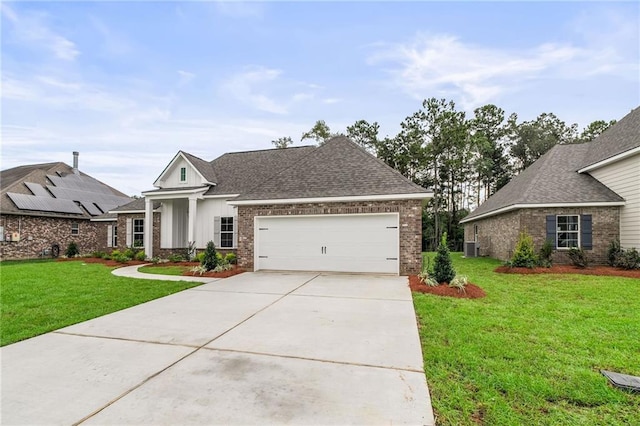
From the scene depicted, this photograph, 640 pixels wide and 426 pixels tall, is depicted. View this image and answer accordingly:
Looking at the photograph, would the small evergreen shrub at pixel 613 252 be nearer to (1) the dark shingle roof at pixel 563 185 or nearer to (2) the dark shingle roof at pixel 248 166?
(1) the dark shingle roof at pixel 563 185

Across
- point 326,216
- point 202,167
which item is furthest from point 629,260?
point 202,167

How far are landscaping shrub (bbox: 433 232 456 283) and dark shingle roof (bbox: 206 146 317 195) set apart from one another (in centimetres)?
857

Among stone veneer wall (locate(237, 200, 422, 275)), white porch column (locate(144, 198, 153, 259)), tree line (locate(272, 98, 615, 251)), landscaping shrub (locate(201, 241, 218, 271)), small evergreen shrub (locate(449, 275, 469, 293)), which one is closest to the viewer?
small evergreen shrub (locate(449, 275, 469, 293))

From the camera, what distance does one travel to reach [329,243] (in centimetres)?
1046

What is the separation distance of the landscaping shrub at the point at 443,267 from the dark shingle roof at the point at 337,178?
212 cm

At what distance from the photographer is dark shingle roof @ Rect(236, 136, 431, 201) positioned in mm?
10211

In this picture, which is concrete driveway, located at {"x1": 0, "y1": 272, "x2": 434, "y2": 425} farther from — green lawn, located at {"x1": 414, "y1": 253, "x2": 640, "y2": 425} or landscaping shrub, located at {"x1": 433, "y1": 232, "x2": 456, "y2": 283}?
landscaping shrub, located at {"x1": 433, "y1": 232, "x2": 456, "y2": 283}

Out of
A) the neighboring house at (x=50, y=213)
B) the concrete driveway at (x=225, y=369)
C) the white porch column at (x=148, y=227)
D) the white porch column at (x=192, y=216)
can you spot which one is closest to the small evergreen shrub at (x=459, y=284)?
the concrete driveway at (x=225, y=369)

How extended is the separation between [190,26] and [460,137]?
24.9 m

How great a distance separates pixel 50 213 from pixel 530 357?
2448 cm

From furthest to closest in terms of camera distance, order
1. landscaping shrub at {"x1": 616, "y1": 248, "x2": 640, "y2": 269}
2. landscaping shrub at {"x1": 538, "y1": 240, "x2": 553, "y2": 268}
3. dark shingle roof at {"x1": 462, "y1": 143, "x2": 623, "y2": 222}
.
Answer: dark shingle roof at {"x1": 462, "y1": 143, "x2": 623, "y2": 222} < landscaping shrub at {"x1": 538, "y1": 240, "x2": 553, "y2": 268} < landscaping shrub at {"x1": 616, "y1": 248, "x2": 640, "y2": 269}

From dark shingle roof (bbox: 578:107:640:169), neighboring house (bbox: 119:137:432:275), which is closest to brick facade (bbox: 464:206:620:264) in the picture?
dark shingle roof (bbox: 578:107:640:169)

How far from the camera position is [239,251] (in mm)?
11398

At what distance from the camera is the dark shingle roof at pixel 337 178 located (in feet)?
33.5
